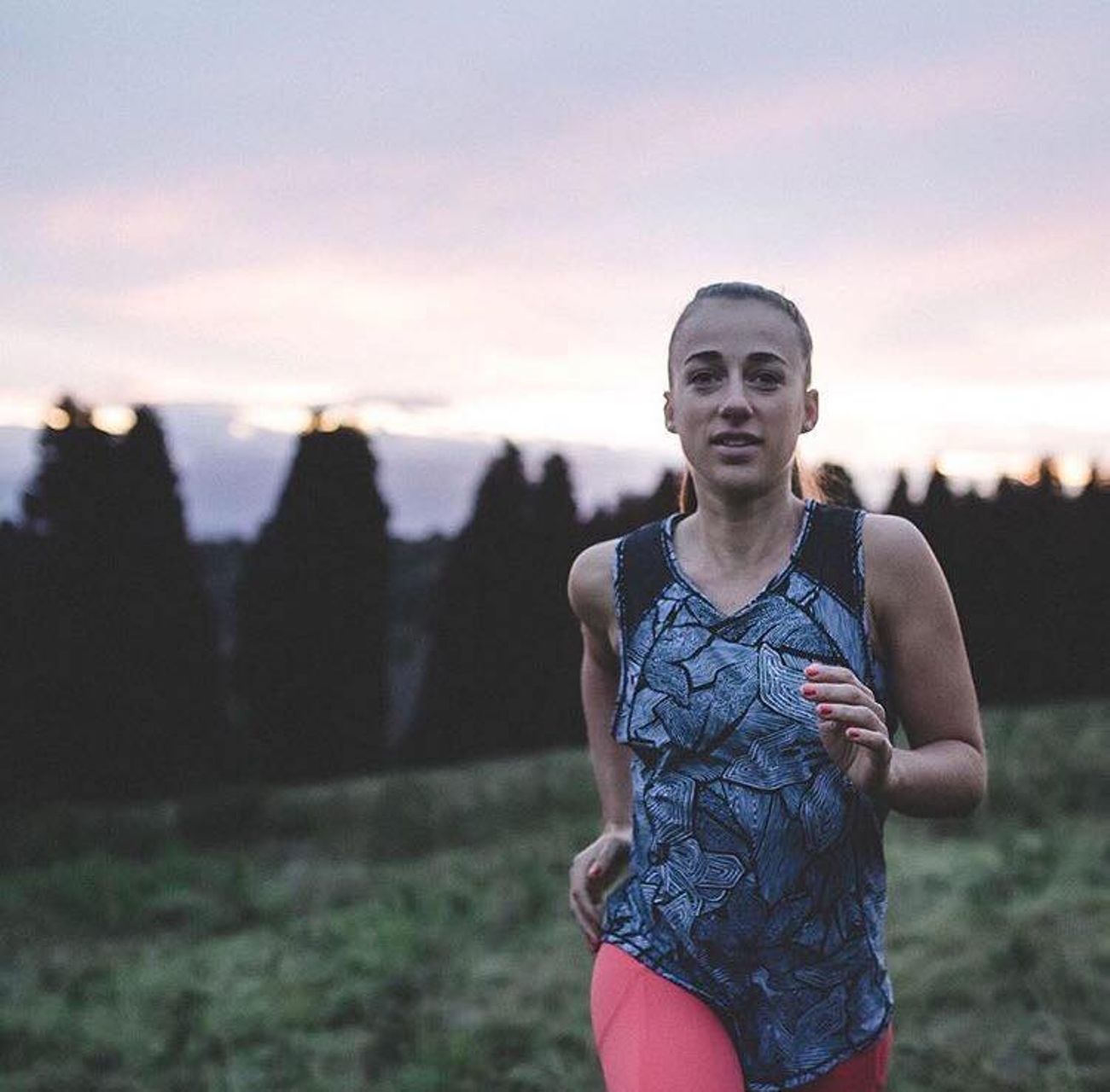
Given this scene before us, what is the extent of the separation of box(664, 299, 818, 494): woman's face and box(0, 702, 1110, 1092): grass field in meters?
3.58

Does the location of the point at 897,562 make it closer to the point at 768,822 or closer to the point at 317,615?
the point at 768,822

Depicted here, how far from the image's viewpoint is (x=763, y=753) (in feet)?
6.97

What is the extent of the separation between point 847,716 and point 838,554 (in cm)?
41

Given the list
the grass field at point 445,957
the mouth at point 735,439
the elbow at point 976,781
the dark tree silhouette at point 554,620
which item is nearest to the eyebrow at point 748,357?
the mouth at point 735,439

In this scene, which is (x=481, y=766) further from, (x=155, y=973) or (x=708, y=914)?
(x=708, y=914)

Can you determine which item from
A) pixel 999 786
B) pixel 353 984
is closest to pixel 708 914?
pixel 353 984

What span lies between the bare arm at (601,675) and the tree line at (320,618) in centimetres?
1140

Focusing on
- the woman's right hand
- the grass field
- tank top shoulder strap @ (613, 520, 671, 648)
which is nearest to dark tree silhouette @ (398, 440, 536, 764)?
the grass field

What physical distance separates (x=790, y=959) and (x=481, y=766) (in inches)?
610

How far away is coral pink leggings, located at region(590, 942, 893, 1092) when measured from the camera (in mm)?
2074

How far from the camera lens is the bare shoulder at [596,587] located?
244 cm

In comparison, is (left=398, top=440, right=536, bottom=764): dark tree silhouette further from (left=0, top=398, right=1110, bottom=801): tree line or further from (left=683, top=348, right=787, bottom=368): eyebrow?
(left=683, top=348, right=787, bottom=368): eyebrow

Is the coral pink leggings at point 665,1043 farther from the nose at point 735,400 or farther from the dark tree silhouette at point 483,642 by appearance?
the dark tree silhouette at point 483,642

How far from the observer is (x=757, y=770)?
213 cm
